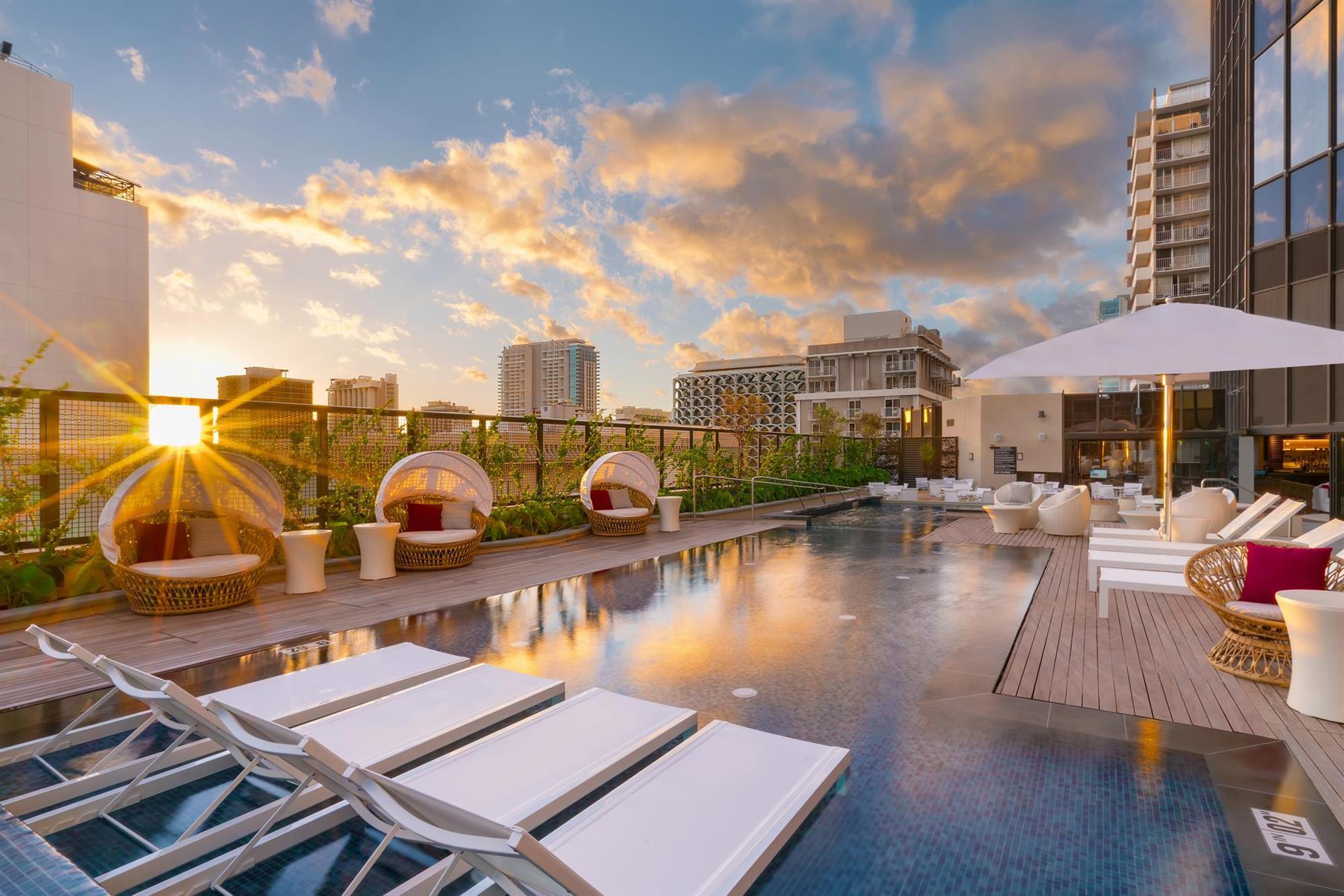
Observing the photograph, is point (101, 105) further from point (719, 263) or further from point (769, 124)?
point (719, 263)

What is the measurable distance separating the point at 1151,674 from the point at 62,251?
152 ft

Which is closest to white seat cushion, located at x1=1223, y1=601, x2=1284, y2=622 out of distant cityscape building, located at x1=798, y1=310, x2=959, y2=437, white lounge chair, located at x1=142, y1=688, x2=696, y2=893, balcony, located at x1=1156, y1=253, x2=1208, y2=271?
white lounge chair, located at x1=142, y1=688, x2=696, y2=893

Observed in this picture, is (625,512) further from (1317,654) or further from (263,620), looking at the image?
(1317,654)

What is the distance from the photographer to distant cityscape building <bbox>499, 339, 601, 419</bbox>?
109 meters

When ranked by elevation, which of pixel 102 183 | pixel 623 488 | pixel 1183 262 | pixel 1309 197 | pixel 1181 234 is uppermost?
pixel 102 183

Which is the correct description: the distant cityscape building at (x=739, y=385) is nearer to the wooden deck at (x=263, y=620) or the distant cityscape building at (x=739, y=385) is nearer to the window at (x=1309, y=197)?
the window at (x=1309, y=197)

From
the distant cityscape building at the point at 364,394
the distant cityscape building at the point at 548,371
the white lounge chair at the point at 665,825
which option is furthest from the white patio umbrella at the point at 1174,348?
the distant cityscape building at the point at 548,371

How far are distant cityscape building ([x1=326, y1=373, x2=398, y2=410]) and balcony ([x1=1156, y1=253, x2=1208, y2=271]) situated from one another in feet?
166

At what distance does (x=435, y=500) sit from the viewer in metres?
7.95

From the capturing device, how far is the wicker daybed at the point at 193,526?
524 centimetres

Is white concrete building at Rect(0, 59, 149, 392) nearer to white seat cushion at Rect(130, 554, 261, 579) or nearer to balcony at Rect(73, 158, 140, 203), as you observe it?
balcony at Rect(73, 158, 140, 203)

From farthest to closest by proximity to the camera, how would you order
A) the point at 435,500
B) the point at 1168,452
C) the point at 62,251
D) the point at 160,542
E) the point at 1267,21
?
the point at 62,251 < the point at 1267,21 < the point at 435,500 < the point at 1168,452 < the point at 160,542

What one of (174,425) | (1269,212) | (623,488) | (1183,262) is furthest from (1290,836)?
(1183,262)

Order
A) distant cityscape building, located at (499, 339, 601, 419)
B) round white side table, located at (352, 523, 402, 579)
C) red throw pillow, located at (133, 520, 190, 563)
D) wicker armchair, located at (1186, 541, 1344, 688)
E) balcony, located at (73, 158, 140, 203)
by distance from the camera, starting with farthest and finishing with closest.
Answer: distant cityscape building, located at (499, 339, 601, 419)
balcony, located at (73, 158, 140, 203)
round white side table, located at (352, 523, 402, 579)
red throw pillow, located at (133, 520, 190, 563)
wicker armchair, located at (1186, 541, 1344, 688)
